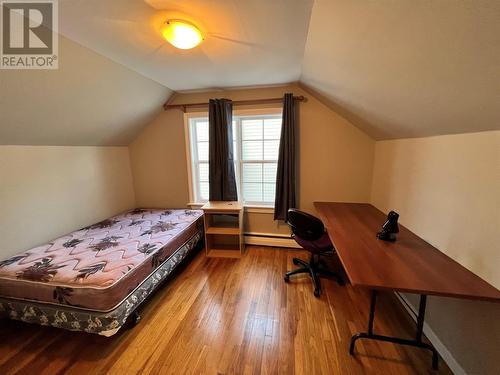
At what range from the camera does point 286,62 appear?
2039 millimetres

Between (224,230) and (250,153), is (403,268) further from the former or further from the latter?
(250,153)

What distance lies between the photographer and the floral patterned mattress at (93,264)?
1458 mm

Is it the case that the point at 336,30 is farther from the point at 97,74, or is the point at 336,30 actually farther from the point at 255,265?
the point at 255,265

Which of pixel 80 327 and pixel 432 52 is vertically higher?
pixel 432 52

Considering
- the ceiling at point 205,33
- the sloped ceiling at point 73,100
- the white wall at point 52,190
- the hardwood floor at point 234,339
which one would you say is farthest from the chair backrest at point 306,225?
the white wall at point 52,190

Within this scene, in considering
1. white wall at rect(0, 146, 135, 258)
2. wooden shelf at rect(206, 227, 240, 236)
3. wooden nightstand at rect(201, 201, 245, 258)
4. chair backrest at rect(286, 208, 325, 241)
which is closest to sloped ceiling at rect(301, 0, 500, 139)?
chair backrest at rect(286, 208, 325, 241)

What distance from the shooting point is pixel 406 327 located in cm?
166

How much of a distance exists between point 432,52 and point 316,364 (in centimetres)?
187

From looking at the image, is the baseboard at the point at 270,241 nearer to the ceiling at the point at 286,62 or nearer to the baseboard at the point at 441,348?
the baseboard at the point at 441,348

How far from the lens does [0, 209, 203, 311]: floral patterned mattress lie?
1.46m

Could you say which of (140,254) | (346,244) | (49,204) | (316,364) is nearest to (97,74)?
(49,204)

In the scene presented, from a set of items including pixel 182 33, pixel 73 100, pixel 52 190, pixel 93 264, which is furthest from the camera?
pixel 52 190

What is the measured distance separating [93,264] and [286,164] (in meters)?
2.26

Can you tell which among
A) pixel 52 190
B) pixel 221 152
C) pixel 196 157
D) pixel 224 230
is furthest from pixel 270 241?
pixel 52 190
